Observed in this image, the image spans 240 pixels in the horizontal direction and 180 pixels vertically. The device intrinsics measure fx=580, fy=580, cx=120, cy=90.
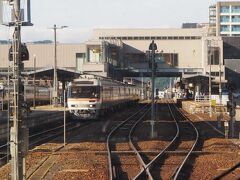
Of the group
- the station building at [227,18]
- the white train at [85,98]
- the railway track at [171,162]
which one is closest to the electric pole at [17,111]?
the railway track at [171,162]

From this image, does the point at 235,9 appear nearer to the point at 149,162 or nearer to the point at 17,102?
the point at 149,162

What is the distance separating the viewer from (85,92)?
41.6 meters

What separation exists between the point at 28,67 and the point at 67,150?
8761 cm

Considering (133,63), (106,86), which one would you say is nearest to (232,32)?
(133,63)

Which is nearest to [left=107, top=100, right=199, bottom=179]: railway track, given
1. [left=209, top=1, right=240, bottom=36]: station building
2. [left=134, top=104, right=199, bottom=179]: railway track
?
[left=134, top=104, right=199, bottom=179]: railway track

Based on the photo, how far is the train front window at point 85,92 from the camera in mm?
41469

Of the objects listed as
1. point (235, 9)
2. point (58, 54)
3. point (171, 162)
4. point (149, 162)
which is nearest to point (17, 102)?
point (149, 162)

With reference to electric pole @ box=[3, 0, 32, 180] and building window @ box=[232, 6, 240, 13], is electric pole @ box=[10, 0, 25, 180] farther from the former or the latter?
building window @ box=[232, 6, 240, 13]

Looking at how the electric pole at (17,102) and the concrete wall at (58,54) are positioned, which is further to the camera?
the concrete wall at (58,54)

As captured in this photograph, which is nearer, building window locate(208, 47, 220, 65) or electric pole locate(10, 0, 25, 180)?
electric pole locate(10, 0, 25, 180)

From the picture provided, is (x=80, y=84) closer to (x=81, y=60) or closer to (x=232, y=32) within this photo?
(x=81, y=60)

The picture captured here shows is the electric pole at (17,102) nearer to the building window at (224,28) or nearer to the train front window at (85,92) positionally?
the train front window at (85,92)

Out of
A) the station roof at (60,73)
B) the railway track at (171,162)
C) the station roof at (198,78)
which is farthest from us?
the station roof at (198,78)

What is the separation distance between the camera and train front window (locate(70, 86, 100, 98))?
4147 centimetres
